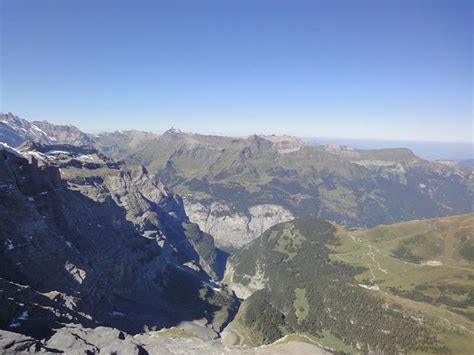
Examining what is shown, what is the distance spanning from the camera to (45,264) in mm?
176500

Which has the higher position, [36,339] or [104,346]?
[36,339]

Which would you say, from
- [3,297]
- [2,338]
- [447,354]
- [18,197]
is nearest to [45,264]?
[18,197]

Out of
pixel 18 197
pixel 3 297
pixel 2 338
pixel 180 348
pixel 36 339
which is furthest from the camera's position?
pixel 18 197

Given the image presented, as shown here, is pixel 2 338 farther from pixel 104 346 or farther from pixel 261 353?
pixel 261 353

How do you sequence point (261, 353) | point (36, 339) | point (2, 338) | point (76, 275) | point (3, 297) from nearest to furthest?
point (2, 338) → point (36, 339) → point (3, 297) → point (261, 353) → point (76, 275)

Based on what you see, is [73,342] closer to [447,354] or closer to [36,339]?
[36,339]

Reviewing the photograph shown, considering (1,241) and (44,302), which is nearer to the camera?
(44,302)

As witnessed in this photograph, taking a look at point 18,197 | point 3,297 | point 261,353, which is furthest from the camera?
point 18,197

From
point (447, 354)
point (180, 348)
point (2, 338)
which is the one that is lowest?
point (447, 354)

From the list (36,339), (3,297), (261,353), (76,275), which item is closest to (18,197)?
(76,275)

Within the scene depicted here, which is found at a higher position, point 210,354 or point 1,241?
point 1,241

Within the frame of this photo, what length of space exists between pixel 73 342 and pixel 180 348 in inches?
1758

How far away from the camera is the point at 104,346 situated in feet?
438

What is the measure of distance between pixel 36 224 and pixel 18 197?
13586 millimetres
